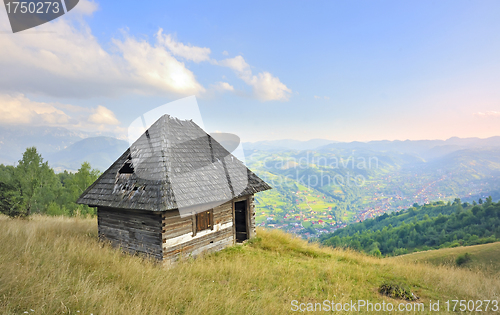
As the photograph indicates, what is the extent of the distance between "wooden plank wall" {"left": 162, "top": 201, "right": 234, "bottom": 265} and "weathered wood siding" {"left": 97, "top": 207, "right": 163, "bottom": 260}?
0.84 feet

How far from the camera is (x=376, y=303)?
586 cm

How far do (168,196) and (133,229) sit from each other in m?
2.03

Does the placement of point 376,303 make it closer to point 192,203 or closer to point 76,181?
point 192,203

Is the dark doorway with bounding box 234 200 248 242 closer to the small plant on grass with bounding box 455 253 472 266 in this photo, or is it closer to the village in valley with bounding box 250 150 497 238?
the small plant on grass with bounding box 455 253 472 266

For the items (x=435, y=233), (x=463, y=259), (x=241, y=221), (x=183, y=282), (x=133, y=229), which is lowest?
(x=435, y=233)

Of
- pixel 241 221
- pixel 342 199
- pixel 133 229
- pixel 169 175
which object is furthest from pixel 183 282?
pixel 342 199

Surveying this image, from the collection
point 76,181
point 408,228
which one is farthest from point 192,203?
point 408,228

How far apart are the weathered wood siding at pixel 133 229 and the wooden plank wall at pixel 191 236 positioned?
0.84 feet

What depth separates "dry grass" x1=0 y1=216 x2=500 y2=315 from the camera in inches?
132

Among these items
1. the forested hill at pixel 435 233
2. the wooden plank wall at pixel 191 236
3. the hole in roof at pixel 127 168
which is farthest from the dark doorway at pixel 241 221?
the forested hill at pixel 435 233

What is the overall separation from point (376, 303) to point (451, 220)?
199 feet

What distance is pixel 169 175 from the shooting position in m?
8.10

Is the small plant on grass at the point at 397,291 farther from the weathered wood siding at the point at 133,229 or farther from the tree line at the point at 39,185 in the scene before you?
the tree line at the point at 39,185

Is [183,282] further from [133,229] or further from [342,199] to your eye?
[342,199]
